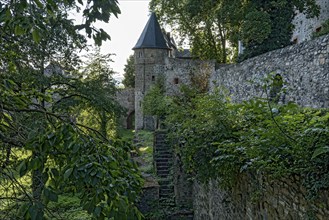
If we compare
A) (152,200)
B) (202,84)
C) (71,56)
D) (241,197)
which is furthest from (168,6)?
(241,197)

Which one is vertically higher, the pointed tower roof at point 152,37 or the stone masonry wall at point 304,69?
the pointed tower roof at point 152,37

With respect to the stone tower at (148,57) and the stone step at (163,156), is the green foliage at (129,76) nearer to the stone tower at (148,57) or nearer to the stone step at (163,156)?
the stone tower at (148,57)

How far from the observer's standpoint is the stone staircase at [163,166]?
472 inches

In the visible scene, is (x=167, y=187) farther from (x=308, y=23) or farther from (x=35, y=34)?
(x=308, y=23)

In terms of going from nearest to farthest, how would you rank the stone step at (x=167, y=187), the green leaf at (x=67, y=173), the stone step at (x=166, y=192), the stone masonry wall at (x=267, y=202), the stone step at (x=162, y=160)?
the green leaf at (x=67, y=173) → the stone masonry wall at (x=267, y=202) → the stone step at (x=166, y=192) → the stone step at (x=167, y=187) → the stone step at (x=162, y=160)

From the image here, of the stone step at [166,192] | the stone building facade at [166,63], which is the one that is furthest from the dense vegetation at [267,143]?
the stone building facade at [166,63]

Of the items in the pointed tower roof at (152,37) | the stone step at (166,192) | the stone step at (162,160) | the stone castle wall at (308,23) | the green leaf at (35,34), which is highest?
the pointed tower roof at (152,37)

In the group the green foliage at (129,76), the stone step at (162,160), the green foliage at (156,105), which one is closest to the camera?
the stone step at (162,160)

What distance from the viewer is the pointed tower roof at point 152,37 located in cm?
2698

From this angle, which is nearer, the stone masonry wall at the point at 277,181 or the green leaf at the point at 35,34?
the green leaf at the point at 35,34

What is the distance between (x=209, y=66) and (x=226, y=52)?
10.2 meters

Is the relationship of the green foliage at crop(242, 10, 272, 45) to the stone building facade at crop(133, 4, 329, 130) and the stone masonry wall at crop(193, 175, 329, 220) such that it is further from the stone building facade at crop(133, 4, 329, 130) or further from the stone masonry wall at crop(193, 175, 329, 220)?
the stone masonry wall at crop(193, 175, 329, 220)

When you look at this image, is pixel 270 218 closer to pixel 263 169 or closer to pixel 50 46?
pixel 263 169

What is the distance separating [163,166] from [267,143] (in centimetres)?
970
